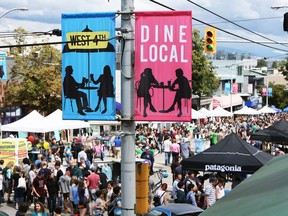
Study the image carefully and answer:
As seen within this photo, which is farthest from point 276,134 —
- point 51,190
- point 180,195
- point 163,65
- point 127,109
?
point 163,65

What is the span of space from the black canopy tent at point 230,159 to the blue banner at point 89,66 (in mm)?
6401

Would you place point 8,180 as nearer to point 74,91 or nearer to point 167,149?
point 74,91

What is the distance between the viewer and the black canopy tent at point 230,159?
599 inches

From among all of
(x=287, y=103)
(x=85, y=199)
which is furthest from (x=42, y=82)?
(x=287, y=103)

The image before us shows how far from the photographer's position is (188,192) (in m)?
15.1

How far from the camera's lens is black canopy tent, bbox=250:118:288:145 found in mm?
23438

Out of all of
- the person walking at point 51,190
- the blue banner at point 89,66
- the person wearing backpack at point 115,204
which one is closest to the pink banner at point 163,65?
the blue banner at point 89,66

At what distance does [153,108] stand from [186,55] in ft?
3.52

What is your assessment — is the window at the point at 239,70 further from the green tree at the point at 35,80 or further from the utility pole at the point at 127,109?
the utility pole at the point at 127,109

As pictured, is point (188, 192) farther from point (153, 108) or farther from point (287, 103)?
point (287, 103)

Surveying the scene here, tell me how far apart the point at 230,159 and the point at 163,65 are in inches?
268

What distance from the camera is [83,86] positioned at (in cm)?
990

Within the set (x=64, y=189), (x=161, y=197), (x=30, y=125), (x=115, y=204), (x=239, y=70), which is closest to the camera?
(x=115, y=204)

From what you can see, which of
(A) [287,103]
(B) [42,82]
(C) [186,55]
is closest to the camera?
(C) [186,55]
